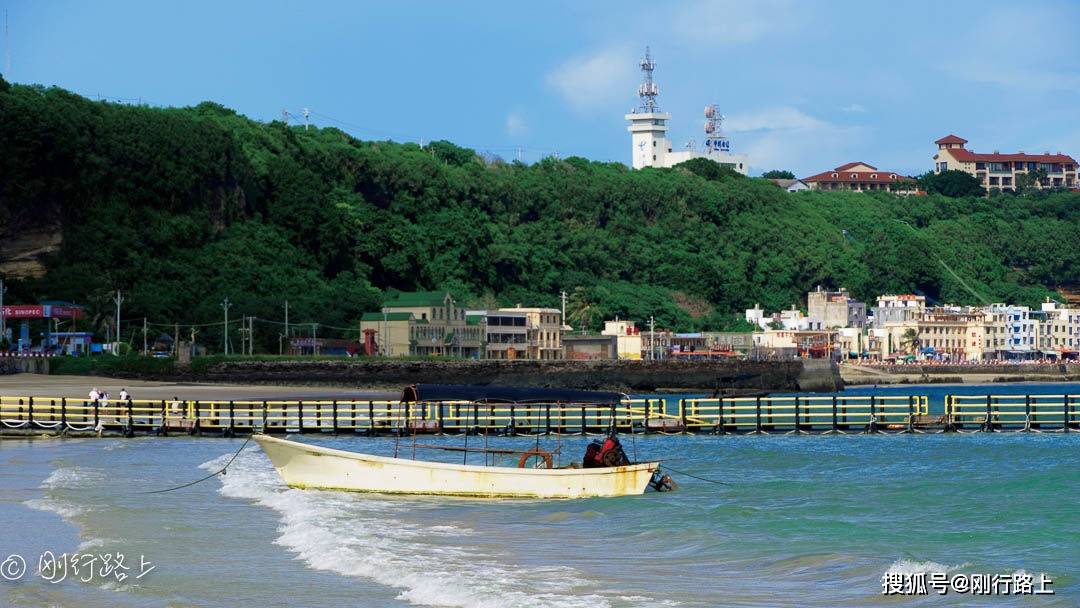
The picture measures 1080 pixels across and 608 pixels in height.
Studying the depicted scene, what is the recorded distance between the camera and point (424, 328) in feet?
422

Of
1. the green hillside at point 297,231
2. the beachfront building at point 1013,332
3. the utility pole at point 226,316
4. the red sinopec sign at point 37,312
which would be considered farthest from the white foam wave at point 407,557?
the beachfront building at point 1013,332

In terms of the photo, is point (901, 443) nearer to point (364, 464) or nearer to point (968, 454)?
point (968, 454)

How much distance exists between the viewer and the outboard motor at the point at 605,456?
33500 millimetres

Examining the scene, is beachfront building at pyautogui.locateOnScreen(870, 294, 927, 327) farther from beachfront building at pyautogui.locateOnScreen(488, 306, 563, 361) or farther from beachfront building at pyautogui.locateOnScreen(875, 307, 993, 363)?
beachfront building at pyautogui.locateOnScreen(488, 306, 563, 361)

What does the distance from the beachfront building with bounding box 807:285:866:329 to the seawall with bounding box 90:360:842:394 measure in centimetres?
5961

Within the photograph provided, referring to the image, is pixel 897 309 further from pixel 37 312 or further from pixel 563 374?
pixel 37 312

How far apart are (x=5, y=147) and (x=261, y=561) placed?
103m

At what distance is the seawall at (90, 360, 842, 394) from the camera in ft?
354

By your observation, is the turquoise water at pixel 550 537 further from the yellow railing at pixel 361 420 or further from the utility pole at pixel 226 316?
the utility pole at pixel 226 316

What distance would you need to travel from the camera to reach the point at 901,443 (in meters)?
52.6
